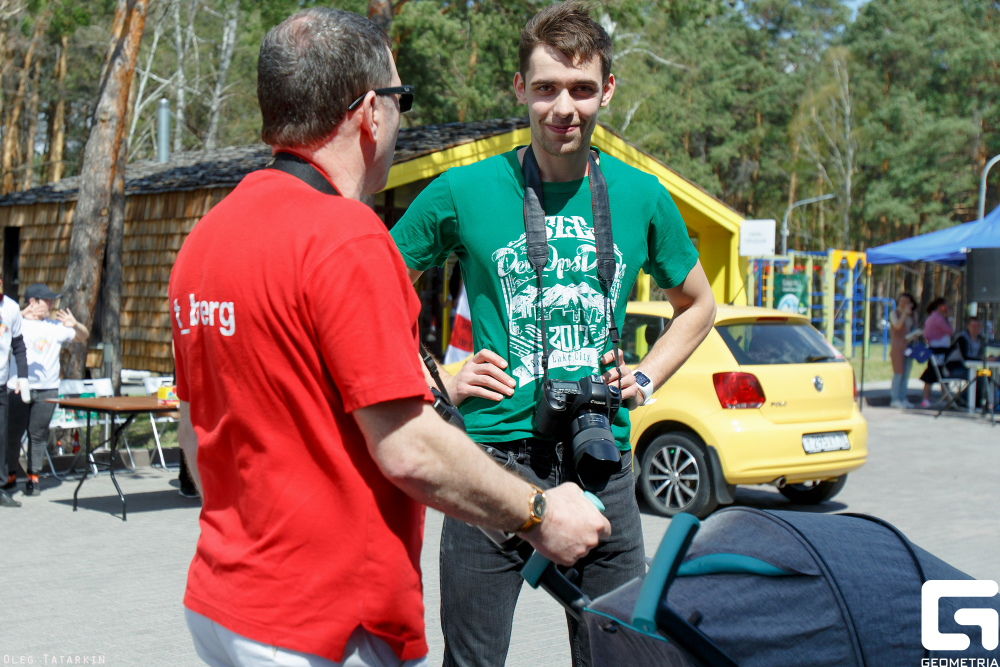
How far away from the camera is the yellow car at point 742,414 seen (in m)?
9.52

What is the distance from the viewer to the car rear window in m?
9.77

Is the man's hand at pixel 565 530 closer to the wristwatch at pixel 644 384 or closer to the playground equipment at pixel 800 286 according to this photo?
the wristwatch at pixel 644 384

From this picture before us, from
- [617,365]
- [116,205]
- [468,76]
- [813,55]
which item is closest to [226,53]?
[468,76]

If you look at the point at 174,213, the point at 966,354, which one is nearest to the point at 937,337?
the point at 966,354

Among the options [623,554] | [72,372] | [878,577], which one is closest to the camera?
[878,577]

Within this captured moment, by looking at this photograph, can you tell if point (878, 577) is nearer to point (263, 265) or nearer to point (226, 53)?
point (263, 265)

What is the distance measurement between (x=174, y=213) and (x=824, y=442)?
12.3 metres

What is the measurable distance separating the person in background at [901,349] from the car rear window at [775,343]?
11236 millimetres

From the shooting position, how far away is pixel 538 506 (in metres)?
2.20

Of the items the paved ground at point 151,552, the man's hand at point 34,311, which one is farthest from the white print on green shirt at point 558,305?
the man's hand at point 34,311

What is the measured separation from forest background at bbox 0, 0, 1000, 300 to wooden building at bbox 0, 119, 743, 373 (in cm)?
982

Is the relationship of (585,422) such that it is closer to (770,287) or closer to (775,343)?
(775,343)

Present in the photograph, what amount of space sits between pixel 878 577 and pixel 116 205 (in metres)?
13.8

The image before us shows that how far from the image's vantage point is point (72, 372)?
13.9 m
